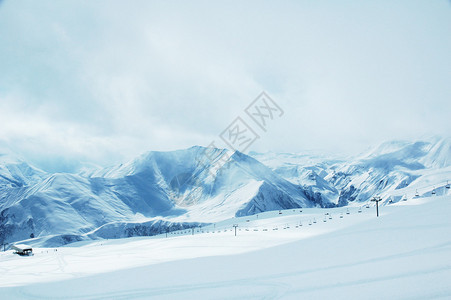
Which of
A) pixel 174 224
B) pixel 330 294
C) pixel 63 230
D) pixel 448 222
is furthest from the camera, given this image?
pixel 174 224

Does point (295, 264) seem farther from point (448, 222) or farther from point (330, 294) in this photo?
point (448, 222)

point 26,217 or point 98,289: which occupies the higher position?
point 26,217

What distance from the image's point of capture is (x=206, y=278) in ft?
60.3

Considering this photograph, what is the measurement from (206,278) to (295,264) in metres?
5.46

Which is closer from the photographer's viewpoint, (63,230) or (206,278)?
(206,278)

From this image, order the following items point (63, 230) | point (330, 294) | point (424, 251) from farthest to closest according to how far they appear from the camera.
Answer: point (63, 230), point (424, 251), point (330, 294)

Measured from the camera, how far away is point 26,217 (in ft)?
568

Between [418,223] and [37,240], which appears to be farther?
[37,240]

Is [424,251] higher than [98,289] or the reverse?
higher

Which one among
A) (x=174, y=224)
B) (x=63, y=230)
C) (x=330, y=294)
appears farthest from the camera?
(x=174, y=224)

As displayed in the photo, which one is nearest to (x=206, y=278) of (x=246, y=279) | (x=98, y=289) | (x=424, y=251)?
(x=246, y=279)

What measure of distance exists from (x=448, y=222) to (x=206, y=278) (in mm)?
17222

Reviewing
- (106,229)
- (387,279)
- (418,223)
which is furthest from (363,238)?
(106,229)

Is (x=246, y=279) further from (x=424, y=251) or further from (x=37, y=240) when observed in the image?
(x=37, y=240)
